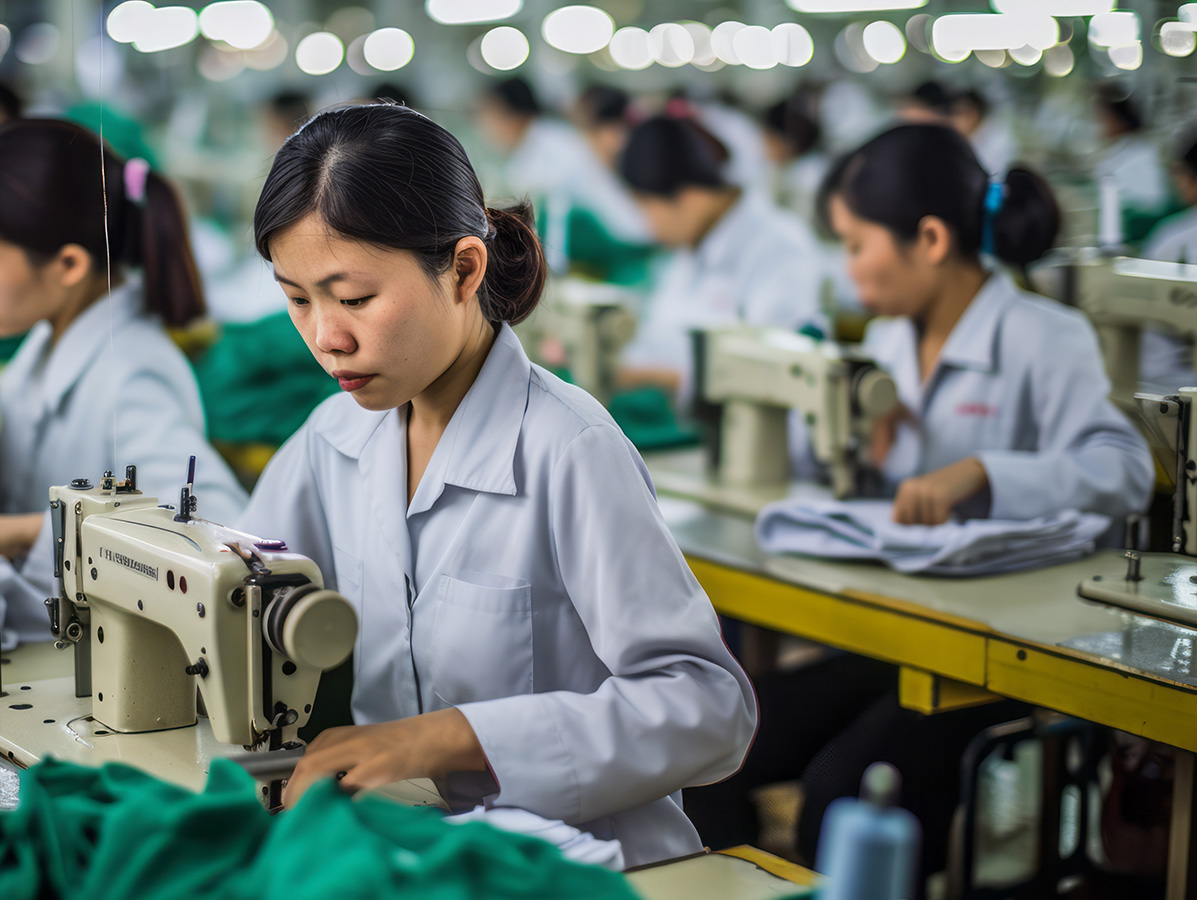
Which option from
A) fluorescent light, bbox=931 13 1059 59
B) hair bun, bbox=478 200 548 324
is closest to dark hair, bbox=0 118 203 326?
hair bun, bbox=478 200 548 324

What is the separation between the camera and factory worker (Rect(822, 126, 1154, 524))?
2.41 m

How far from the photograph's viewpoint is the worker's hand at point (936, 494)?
92.2 inches

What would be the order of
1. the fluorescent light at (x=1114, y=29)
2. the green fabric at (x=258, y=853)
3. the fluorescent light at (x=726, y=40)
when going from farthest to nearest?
the fluorescent light at (x=726, y=40)
the fluorescent light at (x=1114, y=29)
the green fabric at (x=258, y=853)

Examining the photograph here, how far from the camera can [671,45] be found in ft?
20.0

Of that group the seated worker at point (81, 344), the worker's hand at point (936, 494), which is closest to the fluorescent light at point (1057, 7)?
the worker's hand at point (936, 494)

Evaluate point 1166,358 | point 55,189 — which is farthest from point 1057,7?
point 55,189

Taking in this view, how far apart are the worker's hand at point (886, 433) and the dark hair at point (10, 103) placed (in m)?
1.91

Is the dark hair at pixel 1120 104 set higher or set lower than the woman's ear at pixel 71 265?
higher

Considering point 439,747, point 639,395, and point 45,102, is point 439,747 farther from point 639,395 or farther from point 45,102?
point 639,395

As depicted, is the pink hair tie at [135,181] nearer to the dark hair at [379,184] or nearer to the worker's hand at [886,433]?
the dark hair at [379,184]

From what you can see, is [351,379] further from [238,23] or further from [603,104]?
[603,104]

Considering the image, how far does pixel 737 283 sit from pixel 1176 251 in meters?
1.40

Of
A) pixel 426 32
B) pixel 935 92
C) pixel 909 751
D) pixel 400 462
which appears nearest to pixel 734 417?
pixel 909 751

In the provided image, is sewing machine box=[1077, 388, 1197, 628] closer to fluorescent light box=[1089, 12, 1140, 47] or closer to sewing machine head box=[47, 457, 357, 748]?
sewing machine head box=[47, 457, 357, 748]
